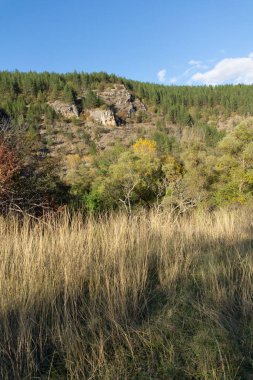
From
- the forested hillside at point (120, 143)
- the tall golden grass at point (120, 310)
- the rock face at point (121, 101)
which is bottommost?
the tall golden grass at point (120, 310)

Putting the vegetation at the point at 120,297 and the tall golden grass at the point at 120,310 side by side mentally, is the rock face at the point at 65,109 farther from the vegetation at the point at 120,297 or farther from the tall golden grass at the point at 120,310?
the tall golden grass at the point at 120,310

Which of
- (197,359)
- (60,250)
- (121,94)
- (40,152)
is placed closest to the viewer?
(197,359)

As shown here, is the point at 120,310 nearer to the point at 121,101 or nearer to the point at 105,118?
the point at 105,118

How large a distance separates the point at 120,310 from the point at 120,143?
6052cm

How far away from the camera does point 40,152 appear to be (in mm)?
7887

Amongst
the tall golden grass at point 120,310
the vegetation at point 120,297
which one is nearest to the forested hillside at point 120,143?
the vegetation at point 120,297

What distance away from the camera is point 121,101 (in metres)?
123

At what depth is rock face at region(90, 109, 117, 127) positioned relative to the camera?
107375 millimetres

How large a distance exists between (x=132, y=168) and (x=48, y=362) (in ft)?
53.4

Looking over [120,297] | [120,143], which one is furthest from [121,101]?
[120,297]

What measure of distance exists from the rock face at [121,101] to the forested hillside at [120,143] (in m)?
0.42

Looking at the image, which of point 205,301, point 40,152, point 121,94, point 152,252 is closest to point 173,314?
point 205,301

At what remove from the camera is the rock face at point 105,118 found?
10738 cm

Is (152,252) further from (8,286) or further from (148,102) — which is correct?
(148,102)
